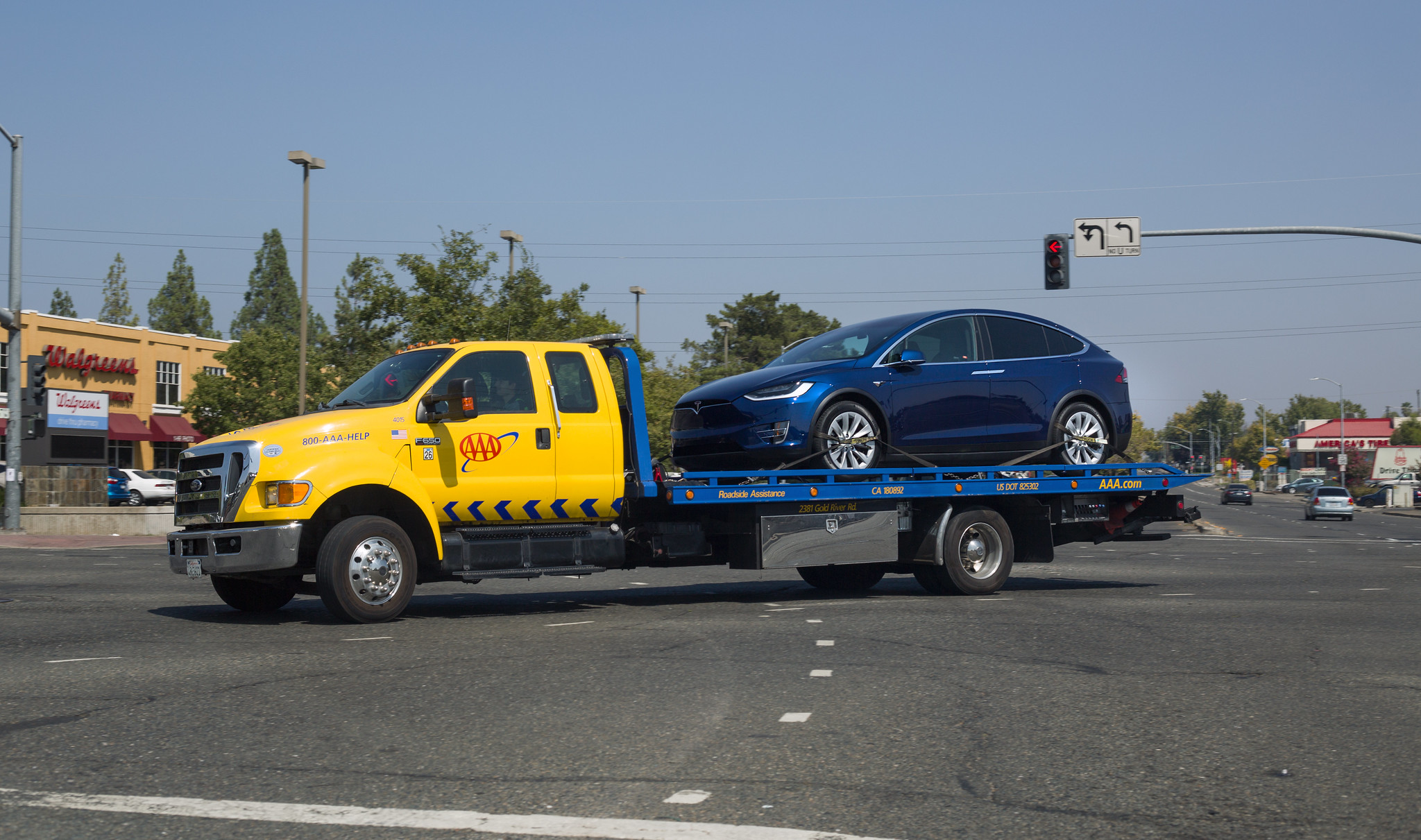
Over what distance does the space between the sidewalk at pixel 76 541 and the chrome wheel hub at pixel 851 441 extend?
597 inches

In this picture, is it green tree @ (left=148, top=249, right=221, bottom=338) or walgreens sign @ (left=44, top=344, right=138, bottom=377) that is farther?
green tree @ (left=148, top=249, right=221, bottom=338)

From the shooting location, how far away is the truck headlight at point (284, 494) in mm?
9289

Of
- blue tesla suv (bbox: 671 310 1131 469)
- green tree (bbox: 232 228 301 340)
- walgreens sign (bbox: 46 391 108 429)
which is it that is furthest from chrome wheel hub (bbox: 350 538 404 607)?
green tree (bbox: 232 228 301 340)

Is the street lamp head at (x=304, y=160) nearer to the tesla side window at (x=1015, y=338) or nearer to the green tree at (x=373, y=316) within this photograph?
the green tree at (x=373, y=316)

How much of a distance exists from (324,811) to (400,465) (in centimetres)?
552

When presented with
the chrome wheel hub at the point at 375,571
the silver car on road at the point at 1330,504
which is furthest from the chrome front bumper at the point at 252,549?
the silver car on road at the point at 1330,504

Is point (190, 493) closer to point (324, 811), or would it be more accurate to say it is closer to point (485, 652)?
point (485, 652)

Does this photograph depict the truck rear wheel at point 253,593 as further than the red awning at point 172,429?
No

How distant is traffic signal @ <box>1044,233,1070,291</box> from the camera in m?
22.6

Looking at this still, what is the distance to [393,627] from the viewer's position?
31.0 ft

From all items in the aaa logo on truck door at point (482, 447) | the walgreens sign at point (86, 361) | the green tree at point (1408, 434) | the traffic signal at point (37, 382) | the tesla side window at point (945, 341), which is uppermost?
the walgreens sign at point (86, 361)

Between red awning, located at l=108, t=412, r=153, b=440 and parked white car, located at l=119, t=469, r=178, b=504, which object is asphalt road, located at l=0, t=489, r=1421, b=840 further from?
red awning, located at l=108, t=412, r=153, b=440

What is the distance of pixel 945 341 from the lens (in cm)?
1194

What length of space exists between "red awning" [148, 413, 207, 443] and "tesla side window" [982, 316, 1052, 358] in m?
52.1
